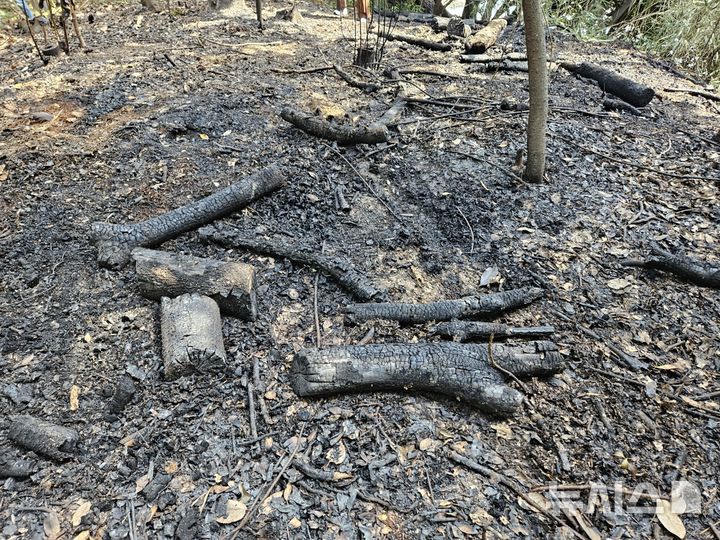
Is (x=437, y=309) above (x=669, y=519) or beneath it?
above

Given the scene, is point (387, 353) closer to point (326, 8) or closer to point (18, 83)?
point (18, 83)

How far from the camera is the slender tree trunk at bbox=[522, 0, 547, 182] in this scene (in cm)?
331

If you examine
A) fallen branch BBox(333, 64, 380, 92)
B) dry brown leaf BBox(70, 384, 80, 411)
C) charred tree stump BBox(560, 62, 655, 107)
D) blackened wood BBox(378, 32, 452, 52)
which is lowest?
dry brown leaf BBox(70, 384, 80, 411)

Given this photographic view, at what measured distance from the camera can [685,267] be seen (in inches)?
124

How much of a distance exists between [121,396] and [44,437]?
0.35 metres

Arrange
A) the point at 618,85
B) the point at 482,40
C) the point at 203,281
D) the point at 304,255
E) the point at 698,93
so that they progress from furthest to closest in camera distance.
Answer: the point at 482,40, the point at 698,93, the point at 618,85, the point at 304,255, the point at 203,281

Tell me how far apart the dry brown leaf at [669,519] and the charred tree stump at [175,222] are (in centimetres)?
309

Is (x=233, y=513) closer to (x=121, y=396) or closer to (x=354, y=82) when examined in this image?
(x=121, y=396)

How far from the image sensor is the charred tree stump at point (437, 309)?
2.76m

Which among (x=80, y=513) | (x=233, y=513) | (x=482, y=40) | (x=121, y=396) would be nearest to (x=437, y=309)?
(x=233, y=513)

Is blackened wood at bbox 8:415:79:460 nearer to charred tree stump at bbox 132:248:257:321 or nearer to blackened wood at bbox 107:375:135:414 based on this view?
blackened wood at bbox 107:375:135:414

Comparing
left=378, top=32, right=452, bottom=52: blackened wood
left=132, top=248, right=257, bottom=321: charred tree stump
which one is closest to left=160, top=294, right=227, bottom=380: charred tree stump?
left=132, top=248, right=257, bottom=321: charred tree stump

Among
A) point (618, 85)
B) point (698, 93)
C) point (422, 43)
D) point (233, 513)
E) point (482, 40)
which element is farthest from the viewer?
point (422, 43)

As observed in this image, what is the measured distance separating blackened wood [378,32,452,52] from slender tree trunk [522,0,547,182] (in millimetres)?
4280
